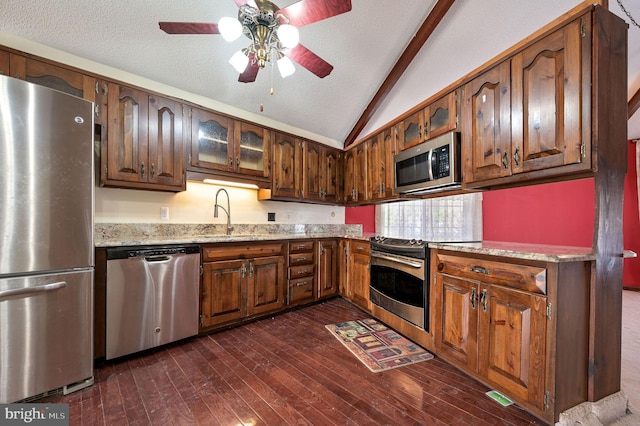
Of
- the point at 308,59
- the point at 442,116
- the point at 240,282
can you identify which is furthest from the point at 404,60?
the point at 240,282

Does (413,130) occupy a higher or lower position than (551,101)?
higher

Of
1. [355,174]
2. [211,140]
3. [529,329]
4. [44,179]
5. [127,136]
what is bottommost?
[529,329]

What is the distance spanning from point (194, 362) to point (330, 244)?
203cm

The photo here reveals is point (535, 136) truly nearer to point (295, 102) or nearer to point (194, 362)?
point (295, 102)

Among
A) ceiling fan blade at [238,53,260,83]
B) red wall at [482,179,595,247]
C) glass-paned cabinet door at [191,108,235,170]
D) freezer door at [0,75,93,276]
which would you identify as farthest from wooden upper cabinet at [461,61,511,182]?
freezer door at [0,75,93,276]

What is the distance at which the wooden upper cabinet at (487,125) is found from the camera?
6.16 ft

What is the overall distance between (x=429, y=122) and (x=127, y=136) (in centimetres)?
280

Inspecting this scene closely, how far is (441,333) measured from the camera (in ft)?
6.62

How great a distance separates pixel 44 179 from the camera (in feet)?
5.06

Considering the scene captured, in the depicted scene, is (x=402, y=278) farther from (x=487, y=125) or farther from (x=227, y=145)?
(x=227, y=145)

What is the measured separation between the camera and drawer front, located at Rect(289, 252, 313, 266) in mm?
3121

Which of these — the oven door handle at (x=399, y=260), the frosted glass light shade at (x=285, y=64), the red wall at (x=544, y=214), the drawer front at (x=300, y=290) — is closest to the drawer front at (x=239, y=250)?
the drawer front at (x=300, y=290)

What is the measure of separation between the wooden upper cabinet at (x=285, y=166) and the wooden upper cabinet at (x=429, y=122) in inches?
53.6

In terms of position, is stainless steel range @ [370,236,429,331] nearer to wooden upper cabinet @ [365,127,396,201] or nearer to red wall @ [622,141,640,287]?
wooden upper cabinet @ [365,127,396,201]
